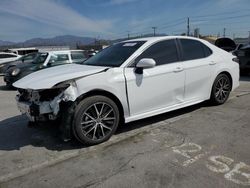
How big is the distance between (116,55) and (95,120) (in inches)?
54.1

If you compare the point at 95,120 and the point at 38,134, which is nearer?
the point at 95,120

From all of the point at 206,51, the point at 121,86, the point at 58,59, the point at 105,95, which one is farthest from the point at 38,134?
the point at 58,59

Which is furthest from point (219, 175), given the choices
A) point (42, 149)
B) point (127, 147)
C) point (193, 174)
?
point (42, 149)

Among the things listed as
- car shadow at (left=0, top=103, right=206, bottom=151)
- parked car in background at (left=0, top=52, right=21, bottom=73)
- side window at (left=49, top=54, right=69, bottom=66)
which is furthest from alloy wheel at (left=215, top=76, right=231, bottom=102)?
parked car in background at (left=0, top=52, right=21, bottom=73)

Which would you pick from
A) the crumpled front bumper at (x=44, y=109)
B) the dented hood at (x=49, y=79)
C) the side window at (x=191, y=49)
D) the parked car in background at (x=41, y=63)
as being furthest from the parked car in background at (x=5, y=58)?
the side window at (x=191, y=49)

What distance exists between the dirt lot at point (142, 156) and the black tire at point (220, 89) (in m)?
0.65

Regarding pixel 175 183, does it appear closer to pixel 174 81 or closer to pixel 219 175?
pixel 219 175

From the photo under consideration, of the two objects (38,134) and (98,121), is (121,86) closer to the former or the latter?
(98,121)

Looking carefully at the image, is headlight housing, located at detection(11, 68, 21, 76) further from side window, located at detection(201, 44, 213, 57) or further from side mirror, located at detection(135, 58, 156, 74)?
side window, located at detection(201, 44, 213, 57)

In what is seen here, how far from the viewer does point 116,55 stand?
15.1ft

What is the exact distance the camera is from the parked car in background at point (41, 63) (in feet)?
32.6

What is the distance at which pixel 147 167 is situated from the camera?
10.2ft

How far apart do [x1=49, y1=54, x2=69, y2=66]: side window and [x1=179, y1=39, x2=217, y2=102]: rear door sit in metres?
6.65

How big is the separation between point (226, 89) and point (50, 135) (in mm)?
3921
